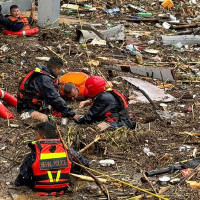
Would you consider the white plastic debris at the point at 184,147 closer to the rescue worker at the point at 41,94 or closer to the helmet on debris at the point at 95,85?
the helmet on debris at the point at 95,85

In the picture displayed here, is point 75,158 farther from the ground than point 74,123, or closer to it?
farther from the ground

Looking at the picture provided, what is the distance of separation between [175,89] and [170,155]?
11.9 ft

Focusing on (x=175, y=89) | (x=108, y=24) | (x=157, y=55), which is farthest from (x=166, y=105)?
(x=108, y=24)

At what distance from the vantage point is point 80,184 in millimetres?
6602

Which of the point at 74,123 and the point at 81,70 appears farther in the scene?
the point at 81,70

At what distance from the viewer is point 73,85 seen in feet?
31.8

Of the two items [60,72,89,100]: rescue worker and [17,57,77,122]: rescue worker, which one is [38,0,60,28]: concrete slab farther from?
[17,57,77,122]: rescue worker

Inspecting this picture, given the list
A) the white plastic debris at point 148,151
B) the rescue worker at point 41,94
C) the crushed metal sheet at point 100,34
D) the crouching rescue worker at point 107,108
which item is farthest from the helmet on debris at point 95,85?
the crushed metal sheet at point 100,34

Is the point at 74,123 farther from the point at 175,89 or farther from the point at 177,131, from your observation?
the point at 175,89

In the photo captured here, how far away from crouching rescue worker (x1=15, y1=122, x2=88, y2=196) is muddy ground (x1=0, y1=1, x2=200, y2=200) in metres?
0.15

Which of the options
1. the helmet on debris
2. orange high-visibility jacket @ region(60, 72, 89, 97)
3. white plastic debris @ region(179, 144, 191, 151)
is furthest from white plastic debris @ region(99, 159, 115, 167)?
orange high-visibility jacket @ region(60, 72, 89, 97)

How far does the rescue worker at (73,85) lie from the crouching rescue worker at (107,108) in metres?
1.14

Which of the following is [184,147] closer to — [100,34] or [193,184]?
[193,184]

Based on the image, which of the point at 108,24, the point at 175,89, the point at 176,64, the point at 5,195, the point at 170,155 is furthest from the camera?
the point at 108,24
